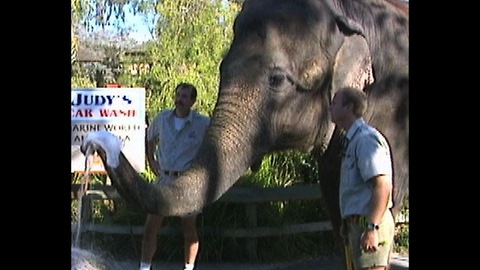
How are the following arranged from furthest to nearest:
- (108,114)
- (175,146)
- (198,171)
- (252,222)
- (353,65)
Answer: (252,222) → (108,114) → (175,146) → (353,65) → (198,171)

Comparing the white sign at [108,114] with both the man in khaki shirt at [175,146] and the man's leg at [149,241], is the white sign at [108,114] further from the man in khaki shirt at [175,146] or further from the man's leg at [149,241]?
the man's leg at [149,241]

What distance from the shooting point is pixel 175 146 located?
5285mm

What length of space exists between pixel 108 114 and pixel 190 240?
0.87 meters

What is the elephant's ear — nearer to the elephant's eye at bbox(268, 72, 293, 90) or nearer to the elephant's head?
the elephant's head

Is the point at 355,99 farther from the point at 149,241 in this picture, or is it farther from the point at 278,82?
the point at 149,241

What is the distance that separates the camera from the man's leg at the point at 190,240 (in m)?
5.38

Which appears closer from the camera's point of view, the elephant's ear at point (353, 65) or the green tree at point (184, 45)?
the elephant's ear at point (353, 65)

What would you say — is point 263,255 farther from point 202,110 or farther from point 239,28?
point 239,28

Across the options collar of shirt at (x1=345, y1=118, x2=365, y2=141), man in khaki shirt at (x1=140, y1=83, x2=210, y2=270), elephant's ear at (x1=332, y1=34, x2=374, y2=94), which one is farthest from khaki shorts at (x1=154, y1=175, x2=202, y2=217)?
elephant's ear at (x1=332, y1=34, x2=374, y2=94)

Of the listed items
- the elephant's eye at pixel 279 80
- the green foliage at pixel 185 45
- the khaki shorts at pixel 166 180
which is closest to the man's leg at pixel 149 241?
the khaki shorts at pixel 166 180

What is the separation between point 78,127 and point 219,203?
0.93 meters

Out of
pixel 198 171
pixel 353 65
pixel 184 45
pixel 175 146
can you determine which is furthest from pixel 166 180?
pixel 353 65

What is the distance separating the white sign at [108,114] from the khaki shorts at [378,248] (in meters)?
1.34
